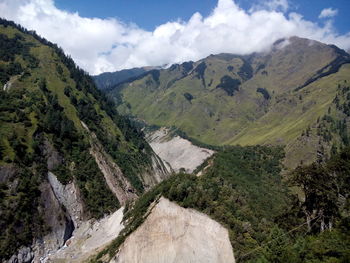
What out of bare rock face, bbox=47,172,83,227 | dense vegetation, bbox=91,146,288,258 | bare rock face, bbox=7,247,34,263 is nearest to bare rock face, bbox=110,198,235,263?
dense vegetation, bbox=91,146,288,258

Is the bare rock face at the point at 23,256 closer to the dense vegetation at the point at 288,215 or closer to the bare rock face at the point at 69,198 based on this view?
the dense vegetation at the point at 288,215

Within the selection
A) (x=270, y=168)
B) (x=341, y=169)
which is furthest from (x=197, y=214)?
(x=270, y=168)

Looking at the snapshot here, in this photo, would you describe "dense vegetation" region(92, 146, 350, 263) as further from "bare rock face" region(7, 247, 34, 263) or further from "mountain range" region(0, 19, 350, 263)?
"bare rock face" region(7, 247, 34, 263)

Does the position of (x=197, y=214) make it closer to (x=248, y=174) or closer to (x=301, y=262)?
(x=301, y=262)

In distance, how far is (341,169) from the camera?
2245 inches

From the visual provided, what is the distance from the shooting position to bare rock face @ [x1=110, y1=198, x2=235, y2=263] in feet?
200

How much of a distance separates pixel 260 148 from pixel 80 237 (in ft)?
411

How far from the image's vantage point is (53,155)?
102 meters

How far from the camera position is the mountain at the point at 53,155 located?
81188 millimetres

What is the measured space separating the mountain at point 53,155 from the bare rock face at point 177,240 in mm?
29269

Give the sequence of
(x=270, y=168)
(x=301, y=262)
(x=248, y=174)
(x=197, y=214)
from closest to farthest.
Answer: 1. (x=301, y=262)
2. (x=197, y=214)
3. (x=248, y=174)
4. (x=270, y=168)

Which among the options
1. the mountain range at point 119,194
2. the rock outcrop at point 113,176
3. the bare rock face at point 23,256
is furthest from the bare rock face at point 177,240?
the rock outcrop at point 113,176

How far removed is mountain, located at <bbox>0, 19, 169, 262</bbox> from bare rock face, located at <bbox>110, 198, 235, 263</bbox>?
96.0 ft

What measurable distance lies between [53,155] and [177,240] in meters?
57.9
